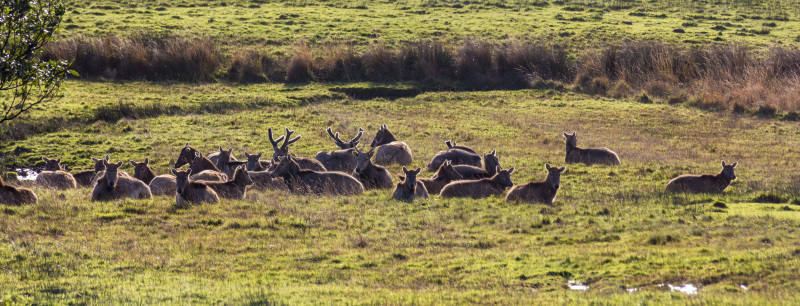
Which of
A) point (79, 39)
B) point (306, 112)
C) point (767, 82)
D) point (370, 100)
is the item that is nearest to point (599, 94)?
point (767, 82)

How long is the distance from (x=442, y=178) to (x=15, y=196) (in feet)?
25.7

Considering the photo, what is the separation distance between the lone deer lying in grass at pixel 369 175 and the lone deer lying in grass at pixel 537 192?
319 cm

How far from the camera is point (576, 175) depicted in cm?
1728

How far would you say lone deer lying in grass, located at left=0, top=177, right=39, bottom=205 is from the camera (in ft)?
44.4

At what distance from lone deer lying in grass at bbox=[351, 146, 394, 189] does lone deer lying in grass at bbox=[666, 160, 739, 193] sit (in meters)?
5.56

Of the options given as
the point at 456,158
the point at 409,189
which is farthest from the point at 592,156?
the point at 409,189

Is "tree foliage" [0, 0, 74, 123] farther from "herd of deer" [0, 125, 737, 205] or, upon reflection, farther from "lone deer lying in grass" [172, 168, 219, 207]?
"herd of deer" [0, 125, 737, 205]

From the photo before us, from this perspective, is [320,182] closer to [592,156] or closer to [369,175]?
[369,175]

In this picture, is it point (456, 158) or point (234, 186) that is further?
point (456, 158)

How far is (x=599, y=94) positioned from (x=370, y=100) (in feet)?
30.1

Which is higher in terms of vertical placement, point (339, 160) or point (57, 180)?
point (57, 180)

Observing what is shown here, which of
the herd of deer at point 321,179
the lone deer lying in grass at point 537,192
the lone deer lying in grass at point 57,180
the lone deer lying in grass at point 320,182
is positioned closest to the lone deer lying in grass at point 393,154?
the herd of deer at point 321,179

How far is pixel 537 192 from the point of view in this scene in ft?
45.8

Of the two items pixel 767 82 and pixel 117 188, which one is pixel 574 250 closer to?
pixel 117 188
